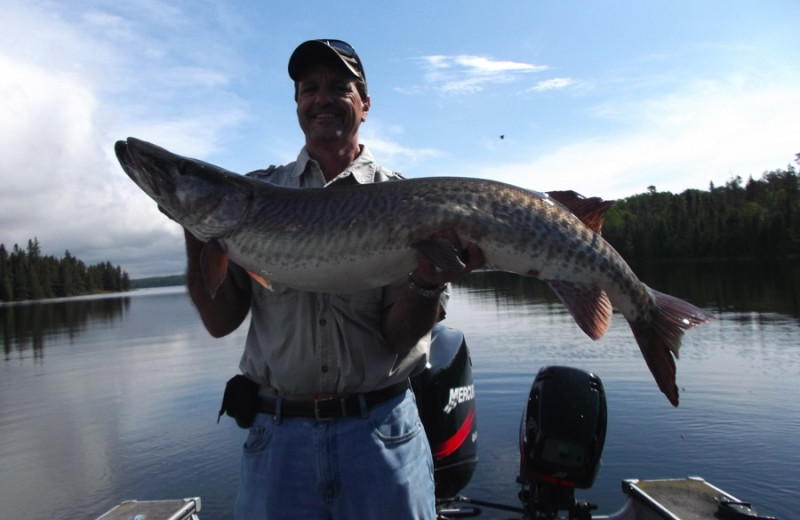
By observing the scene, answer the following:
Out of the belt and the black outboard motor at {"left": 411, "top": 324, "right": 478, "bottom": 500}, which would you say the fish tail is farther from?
the black outboard motor at {"left": 411, "top": 324, "right": 478, "bottom": 500}

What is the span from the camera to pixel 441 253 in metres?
2.97

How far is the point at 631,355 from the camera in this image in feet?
49.9

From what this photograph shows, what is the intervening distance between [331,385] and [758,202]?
121m

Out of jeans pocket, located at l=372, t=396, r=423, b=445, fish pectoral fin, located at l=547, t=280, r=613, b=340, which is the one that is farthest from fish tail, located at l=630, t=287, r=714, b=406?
jeans pocket, located at l=372, t=396, r=423, b=445

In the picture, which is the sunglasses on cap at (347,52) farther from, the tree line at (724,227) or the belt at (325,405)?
the tree line at (724,227)

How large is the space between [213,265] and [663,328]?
2652 millimetres

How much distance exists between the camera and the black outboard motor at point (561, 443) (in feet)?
15.1

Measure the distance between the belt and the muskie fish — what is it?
576 millimetres

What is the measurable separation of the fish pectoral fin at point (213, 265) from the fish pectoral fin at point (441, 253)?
1076mm

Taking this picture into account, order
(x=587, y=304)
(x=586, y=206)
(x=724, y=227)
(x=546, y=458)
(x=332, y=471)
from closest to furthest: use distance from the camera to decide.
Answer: (x=332, y=471) → (x=587, y=304) → (x=586, y=206) → (x=546, y=458) → (x=724, y=227)

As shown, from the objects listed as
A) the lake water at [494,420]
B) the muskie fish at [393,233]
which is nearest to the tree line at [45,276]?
the lake water at [494,420]

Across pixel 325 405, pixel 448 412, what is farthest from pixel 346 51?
pixel 448 412

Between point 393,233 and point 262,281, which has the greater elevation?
point 393,233

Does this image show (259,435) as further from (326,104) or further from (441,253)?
(326,104)
